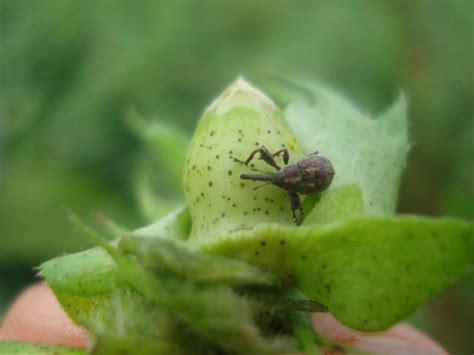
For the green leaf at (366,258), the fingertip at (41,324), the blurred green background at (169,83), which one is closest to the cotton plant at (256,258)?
the green leaf at (366,258)

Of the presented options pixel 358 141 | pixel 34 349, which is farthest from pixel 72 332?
pixel 358 141

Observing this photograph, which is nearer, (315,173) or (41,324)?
(315,173)

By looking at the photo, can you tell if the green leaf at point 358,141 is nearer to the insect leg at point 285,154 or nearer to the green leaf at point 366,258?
the insect leg at point 285,154

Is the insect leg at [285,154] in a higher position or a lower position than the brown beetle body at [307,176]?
higher

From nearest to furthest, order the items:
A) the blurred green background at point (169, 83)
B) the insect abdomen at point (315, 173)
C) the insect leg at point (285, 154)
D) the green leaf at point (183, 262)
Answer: the green leaf at point (183, 262), the insect abdomen at point (315, 173), the insect leg at point (285, 154), the blurred green background at point (169, 83)

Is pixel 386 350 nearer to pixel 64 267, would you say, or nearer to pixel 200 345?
pixel 200 345

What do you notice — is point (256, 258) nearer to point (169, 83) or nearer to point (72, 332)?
point (72, 332)

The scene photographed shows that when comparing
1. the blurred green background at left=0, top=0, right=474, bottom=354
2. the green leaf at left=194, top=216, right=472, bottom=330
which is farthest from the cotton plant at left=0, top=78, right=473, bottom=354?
the blurred green background at left=0, top=0, right=474, bottom=354

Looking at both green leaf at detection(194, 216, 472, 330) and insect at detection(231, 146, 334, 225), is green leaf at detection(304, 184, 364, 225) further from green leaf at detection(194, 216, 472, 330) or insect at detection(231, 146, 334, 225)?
green leaf at detection(194, 216, 472, 330)
